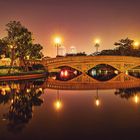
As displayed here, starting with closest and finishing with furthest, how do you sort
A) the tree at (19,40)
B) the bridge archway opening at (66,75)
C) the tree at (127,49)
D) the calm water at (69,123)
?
the calm water at (69,123), the tree at (19,40), the bridge archway opening at (66,75), the tree at (127,49)

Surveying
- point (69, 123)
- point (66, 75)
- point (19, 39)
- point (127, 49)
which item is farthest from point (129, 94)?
point (127, 49)

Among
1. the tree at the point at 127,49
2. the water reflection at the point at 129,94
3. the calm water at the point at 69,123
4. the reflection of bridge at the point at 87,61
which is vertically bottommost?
the calm water at the point at 69,123

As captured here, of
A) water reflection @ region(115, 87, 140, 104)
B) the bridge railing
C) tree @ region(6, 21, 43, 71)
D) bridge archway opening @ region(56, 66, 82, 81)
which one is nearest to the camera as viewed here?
water reflection @ region(115, 87, 140, 104)

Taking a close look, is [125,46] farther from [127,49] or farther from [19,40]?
[19,40]

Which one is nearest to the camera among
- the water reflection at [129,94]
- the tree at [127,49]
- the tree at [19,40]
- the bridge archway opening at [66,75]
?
the water reflection at [129,94]

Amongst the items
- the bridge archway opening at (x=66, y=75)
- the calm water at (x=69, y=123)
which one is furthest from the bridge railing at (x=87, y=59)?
the calm water at (x=69, y=123)

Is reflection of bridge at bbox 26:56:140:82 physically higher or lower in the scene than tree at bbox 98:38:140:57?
lower

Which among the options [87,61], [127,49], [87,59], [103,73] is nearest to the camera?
[87,59]

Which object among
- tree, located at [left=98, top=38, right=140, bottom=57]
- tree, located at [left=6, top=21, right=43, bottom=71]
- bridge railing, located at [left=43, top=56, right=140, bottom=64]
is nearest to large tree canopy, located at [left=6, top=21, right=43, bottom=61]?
tree, located at [left=6, top=21, right=43, bottom=71]

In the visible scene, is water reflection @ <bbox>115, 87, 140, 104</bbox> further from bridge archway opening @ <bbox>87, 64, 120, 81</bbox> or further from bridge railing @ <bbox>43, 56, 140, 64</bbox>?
bridge railing @ <bbox>43, 56, 140, 64</bbox>

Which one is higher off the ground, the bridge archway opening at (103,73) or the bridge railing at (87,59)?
the bridge railing at (87,59)

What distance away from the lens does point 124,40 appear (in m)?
76.6

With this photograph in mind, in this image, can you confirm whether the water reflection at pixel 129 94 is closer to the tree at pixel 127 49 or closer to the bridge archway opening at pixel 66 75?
the bridge archway opening at pixel 66 75

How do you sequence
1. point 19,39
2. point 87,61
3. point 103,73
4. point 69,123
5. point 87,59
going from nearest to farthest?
point 69,123 → point 19,39 → point 87,59 → point 87,61 → point 103,73
